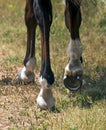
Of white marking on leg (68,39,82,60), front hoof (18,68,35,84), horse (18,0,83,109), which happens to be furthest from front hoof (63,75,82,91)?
front hoof (18,68,35,84)

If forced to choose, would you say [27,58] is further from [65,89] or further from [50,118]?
[50,118]

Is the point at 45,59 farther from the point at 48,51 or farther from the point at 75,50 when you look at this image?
the point at 75,50

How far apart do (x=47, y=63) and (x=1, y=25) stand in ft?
15.1

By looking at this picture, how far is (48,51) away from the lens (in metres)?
4.19

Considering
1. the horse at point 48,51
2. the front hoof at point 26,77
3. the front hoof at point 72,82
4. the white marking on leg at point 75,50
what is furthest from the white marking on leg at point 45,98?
the front hoof at point 26,77

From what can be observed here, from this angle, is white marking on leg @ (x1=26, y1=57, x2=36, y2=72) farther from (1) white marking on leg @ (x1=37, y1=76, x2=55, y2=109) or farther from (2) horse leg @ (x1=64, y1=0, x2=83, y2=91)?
(1) white marking on leg @ (x1=37, y1=76, x2=55, y2=109)

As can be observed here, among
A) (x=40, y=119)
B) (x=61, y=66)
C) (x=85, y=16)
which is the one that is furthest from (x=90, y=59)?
(x=40, y=119)

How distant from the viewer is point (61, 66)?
5.70 metres

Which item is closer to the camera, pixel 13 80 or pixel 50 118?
pixel 50 118

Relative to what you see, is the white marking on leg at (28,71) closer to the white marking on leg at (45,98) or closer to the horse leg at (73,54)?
the horse leg at (73,54)

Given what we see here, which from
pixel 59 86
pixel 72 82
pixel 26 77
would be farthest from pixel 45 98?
pixel 26 77

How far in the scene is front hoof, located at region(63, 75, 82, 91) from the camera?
15.6 feet

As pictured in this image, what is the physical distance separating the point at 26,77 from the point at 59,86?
1.39ft

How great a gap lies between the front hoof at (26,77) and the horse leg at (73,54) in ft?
1.60
